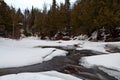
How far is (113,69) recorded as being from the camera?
33.7ft

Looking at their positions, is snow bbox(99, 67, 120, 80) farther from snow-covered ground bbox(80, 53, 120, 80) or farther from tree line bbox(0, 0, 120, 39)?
tree line bbox(0, 0, 120, 39)

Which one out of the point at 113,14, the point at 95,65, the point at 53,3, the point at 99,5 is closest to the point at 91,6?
the point at 99,5

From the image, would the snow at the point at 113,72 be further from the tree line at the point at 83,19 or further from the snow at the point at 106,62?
the tree line at the point at 83,19

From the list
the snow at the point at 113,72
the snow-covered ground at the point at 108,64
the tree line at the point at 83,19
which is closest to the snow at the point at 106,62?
the snow-covered ground at the point at 108,64

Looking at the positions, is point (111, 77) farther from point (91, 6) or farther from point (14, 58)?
point (91, 6)

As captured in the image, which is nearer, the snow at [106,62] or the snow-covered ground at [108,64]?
the snow-covered ground at [108,64]

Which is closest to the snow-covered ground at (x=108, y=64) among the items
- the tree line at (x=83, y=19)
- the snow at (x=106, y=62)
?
the snow at (x=106, y=62)

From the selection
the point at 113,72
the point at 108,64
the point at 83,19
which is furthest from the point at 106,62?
the point at 83,19

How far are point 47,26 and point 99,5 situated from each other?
86.3 ft

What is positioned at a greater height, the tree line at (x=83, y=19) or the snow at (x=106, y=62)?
the tree line at (x=83, y=19)

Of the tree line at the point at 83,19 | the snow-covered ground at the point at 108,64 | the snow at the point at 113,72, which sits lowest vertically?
the snow at the point at 113,72

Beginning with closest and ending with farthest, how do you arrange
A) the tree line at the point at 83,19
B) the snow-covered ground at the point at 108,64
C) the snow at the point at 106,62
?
the snow-covered ground at the point at 108,64 → the snow at the point at 106,62 → the tree line at the point at 83,19

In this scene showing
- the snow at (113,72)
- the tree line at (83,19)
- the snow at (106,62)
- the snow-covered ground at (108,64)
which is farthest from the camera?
the tree line at (83,19)

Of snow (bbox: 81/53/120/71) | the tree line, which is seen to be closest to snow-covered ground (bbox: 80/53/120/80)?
snow (bbox: 81/53/120/71)
